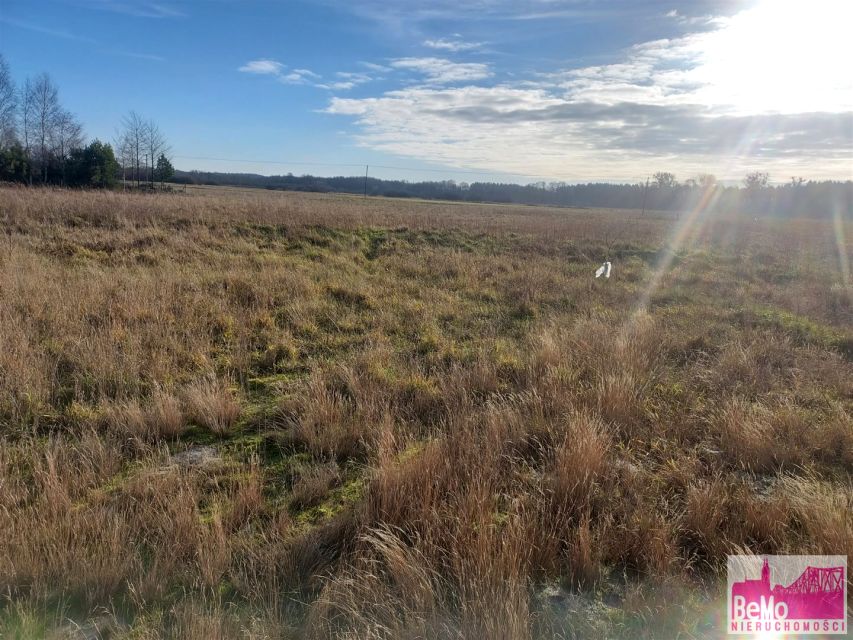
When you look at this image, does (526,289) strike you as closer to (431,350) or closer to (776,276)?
(431,350)

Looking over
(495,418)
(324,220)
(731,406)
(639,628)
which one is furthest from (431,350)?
(324,220)

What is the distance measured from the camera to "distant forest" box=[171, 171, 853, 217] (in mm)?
89000

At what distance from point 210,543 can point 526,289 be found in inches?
344

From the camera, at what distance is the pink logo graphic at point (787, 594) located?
221cm

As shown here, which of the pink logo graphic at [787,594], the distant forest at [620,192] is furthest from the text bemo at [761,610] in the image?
the distant forest at [620,192]

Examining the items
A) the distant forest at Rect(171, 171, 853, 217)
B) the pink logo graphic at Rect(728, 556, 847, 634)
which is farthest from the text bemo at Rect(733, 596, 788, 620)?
the distant forest at Rect(171, 171, 853, 217)

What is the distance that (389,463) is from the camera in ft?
9.96

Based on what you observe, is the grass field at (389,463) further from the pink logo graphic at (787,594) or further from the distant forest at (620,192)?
the distant forest at (620,192)

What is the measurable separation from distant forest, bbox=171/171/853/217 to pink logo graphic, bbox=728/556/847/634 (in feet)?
281

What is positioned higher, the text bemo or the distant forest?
the distant forest

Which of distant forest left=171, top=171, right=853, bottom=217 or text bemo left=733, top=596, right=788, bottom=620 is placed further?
distant forest left=171, top=171, right=853, bottom=217

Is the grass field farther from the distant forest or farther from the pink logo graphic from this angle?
the distant forest

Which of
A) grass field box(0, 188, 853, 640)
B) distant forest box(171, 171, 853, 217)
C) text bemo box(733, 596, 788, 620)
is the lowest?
text bemo box(733, 596, 788, 620)

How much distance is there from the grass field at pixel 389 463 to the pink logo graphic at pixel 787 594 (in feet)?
0.28
